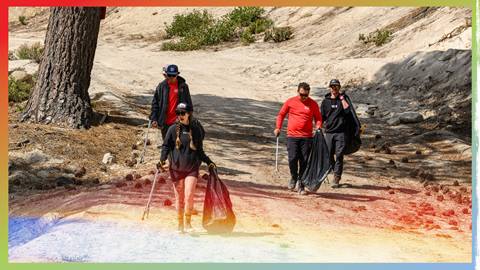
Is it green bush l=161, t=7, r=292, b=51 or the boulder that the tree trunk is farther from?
green bush l=161, t=7, r=292, b=51

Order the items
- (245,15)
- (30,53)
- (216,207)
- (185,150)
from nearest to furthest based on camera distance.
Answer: (185,150) → (216,207) → (30,53) → (245,15)

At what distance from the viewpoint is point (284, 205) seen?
13.2 meters

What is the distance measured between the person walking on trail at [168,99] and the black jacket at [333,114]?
2.39 metres

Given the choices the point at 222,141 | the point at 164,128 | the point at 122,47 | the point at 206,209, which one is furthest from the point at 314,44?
the point at 206,209

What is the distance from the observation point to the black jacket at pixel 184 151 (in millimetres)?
10773

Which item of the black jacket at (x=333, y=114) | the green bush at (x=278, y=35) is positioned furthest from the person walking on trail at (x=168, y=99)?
the green bush at (x=278, y=35)

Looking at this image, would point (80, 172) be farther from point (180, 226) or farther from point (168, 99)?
point (180, 226)

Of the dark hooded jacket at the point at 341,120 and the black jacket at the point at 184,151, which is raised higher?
the dark hooded jacket at the point at 341,120

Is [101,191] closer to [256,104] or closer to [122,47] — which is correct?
[256,104]

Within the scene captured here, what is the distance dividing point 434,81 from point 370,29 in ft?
27.3

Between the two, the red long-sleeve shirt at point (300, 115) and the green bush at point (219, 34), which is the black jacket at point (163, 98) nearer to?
the red long-sleeve shirt at point (300, 115)

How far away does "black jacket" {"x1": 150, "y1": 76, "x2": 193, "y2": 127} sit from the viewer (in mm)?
12828

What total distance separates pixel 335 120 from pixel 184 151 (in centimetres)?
404

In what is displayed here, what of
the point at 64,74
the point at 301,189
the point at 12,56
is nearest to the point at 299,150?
the point at 301,189
